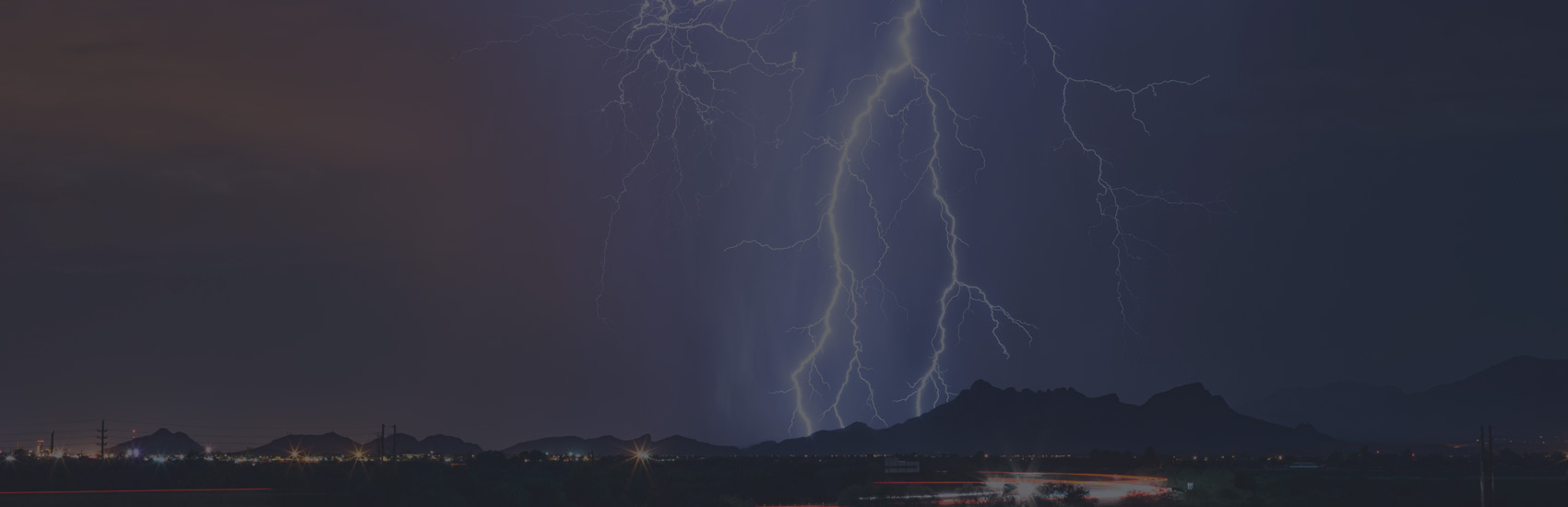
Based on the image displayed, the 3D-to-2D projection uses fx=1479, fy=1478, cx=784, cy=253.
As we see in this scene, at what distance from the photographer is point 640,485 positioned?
6981 cm

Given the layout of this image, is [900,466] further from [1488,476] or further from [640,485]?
[1488,476]

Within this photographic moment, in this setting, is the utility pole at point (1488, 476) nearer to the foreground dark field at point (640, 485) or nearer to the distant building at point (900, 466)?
the foreground dark field at point (640, 485)

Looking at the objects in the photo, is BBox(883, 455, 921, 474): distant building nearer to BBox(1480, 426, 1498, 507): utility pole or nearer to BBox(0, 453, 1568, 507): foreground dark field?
BBox(0, 453, 1568, 507): foreground dark field

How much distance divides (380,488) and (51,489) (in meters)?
15.6

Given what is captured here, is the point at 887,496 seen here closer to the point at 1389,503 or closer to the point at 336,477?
the point at 1389,503

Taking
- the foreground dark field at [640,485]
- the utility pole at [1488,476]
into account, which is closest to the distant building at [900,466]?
the foreground dark field at [640,485]

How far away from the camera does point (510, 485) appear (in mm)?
64125

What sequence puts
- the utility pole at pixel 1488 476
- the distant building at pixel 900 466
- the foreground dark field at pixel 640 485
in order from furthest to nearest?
the distant building at pixel 900 466
the foreground dark field at pixel 640 485
the utility pole at pixel 1488 476

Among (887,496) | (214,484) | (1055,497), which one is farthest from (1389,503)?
(214,484)

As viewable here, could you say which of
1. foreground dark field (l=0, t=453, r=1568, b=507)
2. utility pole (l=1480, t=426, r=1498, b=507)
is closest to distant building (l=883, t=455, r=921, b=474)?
foreground dark field (l=0, t=453, r=1568, b=507)

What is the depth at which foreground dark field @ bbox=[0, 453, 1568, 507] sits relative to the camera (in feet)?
185

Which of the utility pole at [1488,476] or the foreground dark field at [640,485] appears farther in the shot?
the foreground dark field at [640,485]

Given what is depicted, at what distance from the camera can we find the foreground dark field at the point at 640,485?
56.5 meters

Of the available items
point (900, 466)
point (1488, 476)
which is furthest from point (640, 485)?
point (1488, 476)
